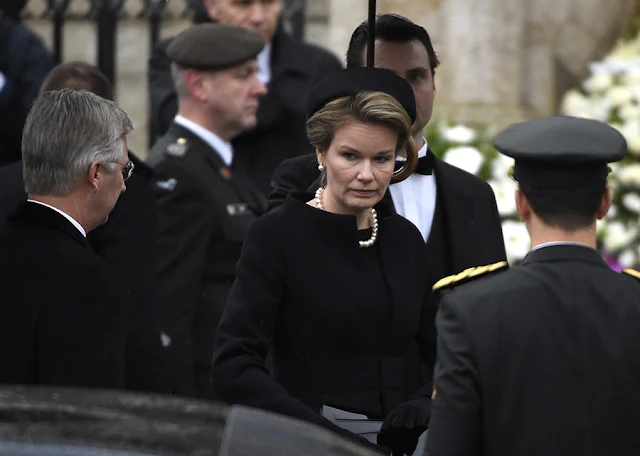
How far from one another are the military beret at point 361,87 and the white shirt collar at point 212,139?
7.25ft

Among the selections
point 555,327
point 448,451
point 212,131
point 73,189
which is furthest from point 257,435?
point 212,131

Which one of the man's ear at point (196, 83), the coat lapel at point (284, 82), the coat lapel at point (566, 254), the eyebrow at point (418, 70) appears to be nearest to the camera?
the coat lapel at point (566, 254)

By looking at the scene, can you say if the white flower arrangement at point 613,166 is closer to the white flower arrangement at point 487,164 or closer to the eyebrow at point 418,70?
the white flower arrangement at point 487,164

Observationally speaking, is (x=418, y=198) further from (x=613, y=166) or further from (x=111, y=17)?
(x=111, y=17)

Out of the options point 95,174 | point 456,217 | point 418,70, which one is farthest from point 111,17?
point 95,174

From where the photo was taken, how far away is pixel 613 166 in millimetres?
9469

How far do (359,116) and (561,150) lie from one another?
2.96ft

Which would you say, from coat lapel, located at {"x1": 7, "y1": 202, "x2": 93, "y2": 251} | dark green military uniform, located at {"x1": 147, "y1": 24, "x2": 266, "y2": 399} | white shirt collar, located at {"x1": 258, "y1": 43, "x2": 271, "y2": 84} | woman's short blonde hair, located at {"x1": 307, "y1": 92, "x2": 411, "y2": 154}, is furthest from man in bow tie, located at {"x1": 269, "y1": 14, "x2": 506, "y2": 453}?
white shirt collar, located at {"x1": 258, "y1": 43, "x2": 271, "y2": 84}

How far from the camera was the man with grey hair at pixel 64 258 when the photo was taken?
Answer: 440cm

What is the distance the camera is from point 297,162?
16.8 ft

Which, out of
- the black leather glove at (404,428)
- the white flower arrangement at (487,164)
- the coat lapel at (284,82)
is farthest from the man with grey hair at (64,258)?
the white flower arrangement at (487,164)

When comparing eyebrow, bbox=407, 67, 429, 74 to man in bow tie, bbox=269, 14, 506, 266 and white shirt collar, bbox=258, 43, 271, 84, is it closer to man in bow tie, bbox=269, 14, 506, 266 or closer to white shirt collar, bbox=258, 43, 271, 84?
man in bow tie, bbox=269, 14, 506, 266

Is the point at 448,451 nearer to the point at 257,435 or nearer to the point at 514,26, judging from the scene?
the point at 257,435

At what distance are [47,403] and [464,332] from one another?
34.6 inches
